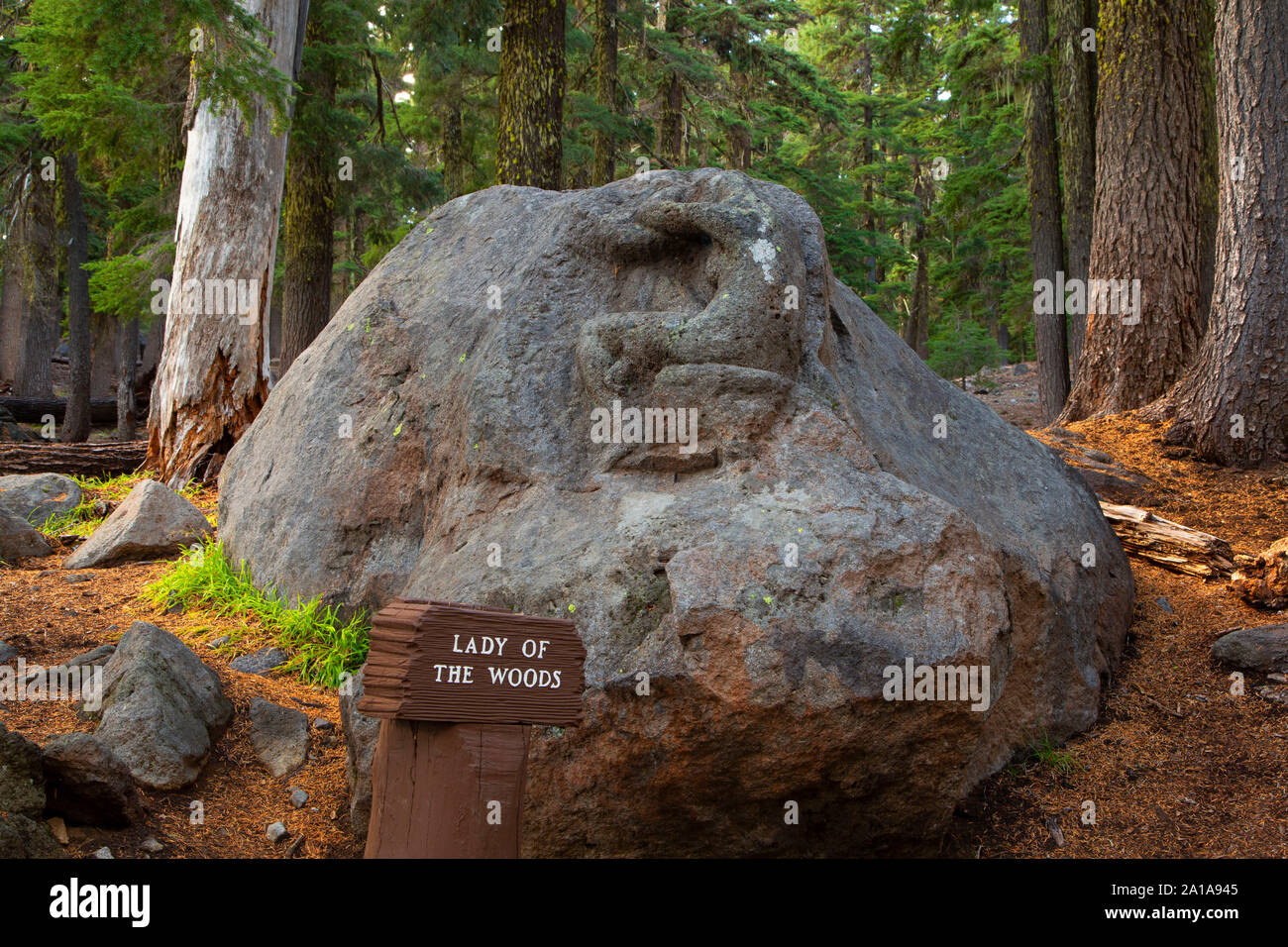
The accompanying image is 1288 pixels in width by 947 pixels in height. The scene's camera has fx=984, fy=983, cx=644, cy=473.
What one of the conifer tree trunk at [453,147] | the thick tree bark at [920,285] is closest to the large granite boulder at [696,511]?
the conifer tree trunk at [453,147]

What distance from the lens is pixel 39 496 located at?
26.2 ft

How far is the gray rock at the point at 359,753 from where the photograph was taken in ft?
12.8

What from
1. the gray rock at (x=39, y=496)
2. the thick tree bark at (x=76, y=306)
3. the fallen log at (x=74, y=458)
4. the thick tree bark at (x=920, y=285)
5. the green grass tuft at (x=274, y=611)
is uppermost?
the thick tree bark at (x=920, y=285)

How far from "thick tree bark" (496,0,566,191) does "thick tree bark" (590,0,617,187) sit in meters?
6.11

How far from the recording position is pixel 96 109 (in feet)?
25.7

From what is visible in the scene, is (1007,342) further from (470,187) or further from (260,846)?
(260,846)

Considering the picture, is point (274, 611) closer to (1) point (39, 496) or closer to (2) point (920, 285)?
(1) point (39, 496)

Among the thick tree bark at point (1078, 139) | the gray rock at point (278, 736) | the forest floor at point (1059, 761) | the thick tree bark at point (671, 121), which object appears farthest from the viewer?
the thick tree bark at point (671, 121)

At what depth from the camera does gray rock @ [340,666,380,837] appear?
3902 mm

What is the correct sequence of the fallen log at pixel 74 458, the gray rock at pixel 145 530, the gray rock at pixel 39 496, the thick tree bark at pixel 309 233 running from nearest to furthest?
the gray rock at pixel 145 530 < the gray rock at pixel 39 496 < the fallen log at pixel 74 458 < the thick tree bark at pixel 309 233

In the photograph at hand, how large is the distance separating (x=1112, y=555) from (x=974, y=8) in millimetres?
11959

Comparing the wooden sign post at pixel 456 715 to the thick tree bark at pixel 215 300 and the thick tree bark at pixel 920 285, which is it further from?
the thick tree bark at pixel 920 285

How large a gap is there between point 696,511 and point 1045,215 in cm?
1064

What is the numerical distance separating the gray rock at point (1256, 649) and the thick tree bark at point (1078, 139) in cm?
678
